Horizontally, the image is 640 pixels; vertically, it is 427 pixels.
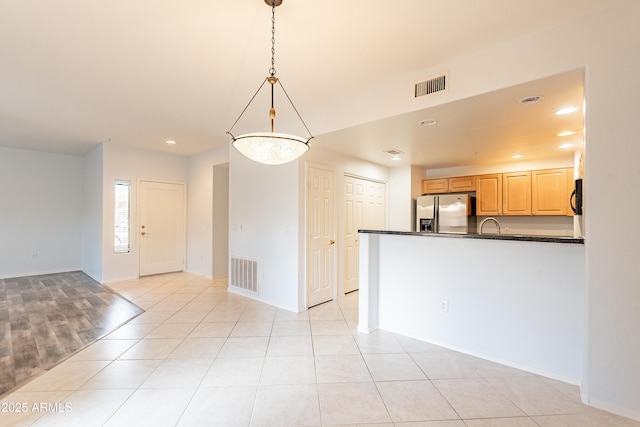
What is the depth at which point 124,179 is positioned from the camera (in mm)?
5898

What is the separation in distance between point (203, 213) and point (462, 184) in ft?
17.7

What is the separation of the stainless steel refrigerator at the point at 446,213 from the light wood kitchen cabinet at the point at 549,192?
1030 millimetres

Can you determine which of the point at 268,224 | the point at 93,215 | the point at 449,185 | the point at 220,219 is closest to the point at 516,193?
the point at 449,185

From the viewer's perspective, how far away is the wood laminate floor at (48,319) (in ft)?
8.62

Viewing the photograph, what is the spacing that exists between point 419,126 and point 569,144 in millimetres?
2501

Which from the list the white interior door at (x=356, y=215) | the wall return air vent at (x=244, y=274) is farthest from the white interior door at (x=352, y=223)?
the wall return air vent at (x=244, y=274)

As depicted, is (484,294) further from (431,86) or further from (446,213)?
(446,213)

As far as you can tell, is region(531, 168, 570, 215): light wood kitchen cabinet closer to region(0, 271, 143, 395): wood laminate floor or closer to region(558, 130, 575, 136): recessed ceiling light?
region(558, 130, 575, 136): recessed ceiling light

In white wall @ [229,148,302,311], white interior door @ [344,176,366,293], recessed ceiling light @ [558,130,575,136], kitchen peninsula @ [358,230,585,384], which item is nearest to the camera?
kitchen peninsula @ [358,230,585,384]

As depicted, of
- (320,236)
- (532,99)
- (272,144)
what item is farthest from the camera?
(320,236)

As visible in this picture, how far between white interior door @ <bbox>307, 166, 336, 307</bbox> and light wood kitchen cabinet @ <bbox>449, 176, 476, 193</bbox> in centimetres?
273

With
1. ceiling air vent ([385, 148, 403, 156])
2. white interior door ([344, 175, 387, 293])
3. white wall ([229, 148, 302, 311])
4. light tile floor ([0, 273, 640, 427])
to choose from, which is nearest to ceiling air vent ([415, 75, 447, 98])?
ceiling air vent ([385, 148, 403, 156])

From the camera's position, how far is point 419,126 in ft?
10.9

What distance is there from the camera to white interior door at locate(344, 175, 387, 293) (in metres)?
5.09
